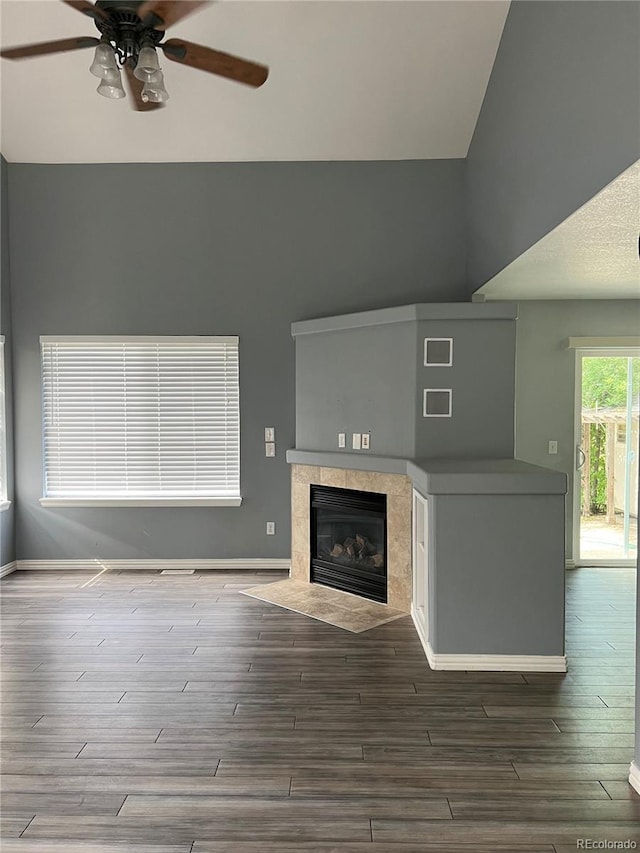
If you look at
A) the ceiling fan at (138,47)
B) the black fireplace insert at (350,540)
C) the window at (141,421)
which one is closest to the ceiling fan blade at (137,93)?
the ceiling fan at (138,47)

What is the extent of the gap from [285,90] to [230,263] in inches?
61.2

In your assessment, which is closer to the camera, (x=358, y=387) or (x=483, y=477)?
(x=483, y=477)

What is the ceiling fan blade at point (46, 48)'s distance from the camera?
A: 316 cm

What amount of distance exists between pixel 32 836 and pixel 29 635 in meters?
2.31

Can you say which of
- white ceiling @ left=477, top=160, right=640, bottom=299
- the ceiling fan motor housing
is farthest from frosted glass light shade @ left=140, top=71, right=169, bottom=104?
white ceiling @ left=477, top=160, right=640, bottom=299

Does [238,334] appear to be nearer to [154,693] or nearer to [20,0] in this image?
[20,0]

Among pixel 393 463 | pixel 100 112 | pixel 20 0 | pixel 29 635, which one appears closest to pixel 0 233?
pixel 100 112

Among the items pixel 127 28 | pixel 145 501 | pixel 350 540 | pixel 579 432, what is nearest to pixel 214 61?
pixel 127 28

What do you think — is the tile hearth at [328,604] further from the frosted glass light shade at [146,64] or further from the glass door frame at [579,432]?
the frosted glass light shade at [146,64]

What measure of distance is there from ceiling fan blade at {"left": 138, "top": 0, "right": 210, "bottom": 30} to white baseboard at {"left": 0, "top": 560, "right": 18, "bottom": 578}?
4844 mm

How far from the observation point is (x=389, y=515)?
522cm

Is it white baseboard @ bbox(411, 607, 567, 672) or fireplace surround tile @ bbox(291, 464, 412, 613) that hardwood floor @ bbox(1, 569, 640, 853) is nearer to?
white baseboard @ bbox(411, 607, 567, 672)

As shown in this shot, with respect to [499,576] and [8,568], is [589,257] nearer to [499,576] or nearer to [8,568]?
[499,576]

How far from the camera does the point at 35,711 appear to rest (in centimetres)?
342
